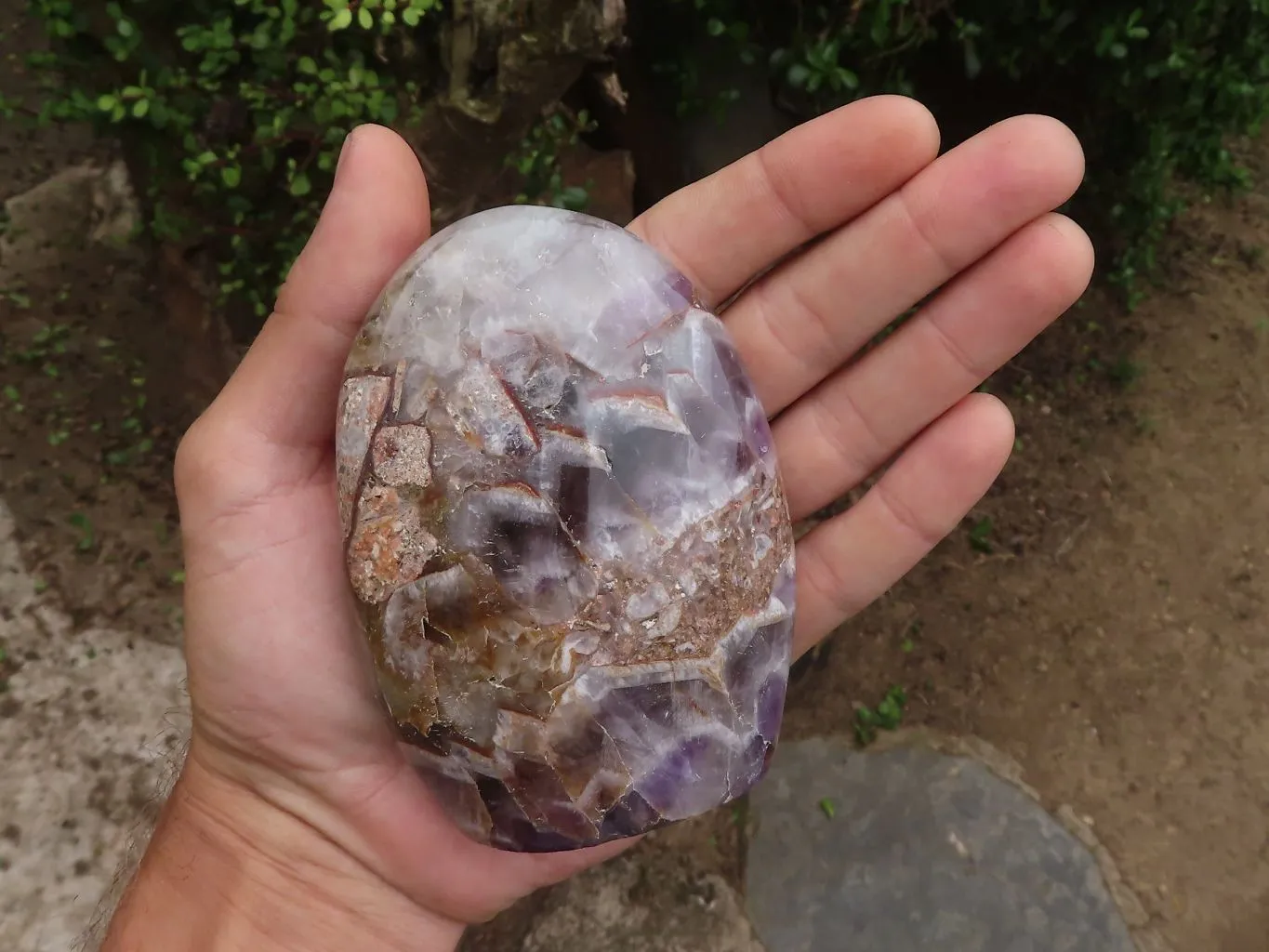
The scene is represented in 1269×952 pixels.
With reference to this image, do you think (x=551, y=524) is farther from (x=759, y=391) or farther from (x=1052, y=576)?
(x=1052, y=576)

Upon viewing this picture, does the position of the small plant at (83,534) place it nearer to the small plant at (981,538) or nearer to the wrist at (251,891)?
the wrist at (251,891)

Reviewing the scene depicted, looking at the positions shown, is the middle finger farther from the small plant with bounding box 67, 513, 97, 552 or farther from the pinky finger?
the small plant with bounding box 67, 513, 97, 552

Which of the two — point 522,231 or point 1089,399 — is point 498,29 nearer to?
point 522,231

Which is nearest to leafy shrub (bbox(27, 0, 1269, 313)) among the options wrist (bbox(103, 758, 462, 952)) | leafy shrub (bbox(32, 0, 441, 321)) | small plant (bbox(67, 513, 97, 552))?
leafy shrub (bbox(32, 0, 441, 321))

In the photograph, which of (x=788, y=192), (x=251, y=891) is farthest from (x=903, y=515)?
(x=251, y=891)

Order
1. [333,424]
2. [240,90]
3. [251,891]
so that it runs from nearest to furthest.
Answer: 1. [333,424]
2. [251,891]
3. [240,90]

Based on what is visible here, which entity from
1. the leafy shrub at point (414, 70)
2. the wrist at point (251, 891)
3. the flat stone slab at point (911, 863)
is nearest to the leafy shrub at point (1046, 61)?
the leafy shrub at point (414, 70)
